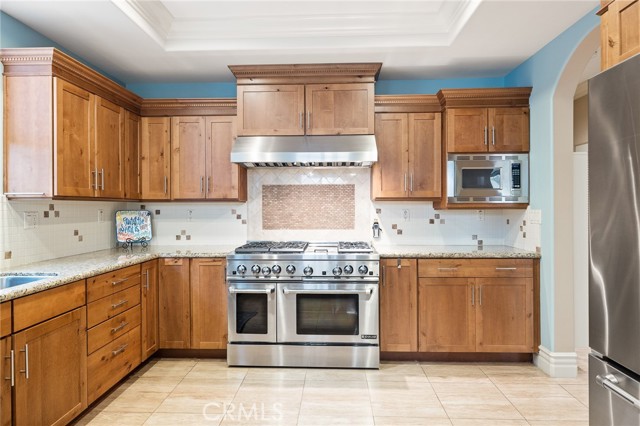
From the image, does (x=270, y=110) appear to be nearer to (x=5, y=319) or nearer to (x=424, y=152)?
(x=424, y=152)

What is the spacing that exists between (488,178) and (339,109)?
148cm

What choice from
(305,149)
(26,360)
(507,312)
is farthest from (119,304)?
(507,312)

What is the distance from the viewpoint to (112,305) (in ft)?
9.21

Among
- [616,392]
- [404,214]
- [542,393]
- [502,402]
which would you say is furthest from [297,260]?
[616,392]

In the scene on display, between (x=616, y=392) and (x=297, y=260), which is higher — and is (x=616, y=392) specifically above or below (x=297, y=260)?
below

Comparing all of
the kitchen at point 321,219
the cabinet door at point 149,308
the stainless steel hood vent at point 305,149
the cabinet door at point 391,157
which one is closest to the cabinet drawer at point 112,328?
the cabinet door at point 149,308

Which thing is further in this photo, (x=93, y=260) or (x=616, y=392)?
(x=93, y=260)

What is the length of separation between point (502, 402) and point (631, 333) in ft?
5.41

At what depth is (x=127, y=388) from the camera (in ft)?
9.78

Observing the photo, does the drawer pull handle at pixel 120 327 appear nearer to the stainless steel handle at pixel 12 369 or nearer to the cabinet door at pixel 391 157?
the stainless steel handle at pixel 12 369

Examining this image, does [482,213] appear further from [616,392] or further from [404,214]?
[616,392]

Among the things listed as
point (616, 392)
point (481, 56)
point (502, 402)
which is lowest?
point (502, 402)

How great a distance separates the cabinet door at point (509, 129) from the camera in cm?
361

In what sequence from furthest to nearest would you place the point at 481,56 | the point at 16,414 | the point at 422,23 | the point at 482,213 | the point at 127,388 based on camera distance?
the point at 482,213 → the point at 481,56 → the point at 422,23 → the point at 127,388 → the point at 16,414
